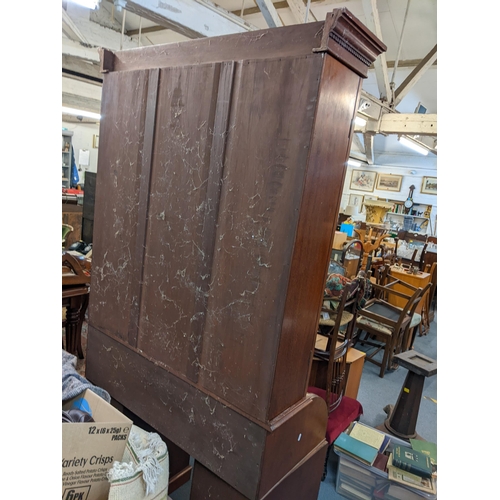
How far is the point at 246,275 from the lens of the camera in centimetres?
110

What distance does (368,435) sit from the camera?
7.43ft

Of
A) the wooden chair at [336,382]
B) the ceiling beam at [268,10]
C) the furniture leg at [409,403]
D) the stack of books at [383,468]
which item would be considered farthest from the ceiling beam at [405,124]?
the stack of books at [383,468]

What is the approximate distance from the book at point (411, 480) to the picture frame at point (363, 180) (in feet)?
29.8

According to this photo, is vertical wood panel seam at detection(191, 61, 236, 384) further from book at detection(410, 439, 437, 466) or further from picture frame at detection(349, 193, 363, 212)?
picture frame at detection(349, 193, 363, 212)

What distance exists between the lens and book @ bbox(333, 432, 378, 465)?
2.07m

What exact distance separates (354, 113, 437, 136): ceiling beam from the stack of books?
149 inches

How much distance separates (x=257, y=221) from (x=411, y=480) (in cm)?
180

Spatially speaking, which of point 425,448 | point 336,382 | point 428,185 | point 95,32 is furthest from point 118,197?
point 428,185

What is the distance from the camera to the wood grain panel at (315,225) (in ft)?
3.23

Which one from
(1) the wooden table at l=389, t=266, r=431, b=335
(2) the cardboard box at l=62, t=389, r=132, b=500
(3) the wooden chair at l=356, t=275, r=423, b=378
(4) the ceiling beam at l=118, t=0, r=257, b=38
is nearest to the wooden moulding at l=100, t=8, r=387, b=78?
(2) the cardboard box at l=62, t=389, r=132, b=500

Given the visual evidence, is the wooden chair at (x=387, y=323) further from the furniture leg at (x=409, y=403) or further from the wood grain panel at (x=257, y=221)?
the wood grain panel at (x=257, y=221)

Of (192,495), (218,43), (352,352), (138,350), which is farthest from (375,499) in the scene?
(218,43)

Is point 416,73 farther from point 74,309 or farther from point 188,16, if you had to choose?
point 74,309

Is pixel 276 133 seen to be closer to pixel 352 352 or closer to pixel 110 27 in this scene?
pixel 352 352
